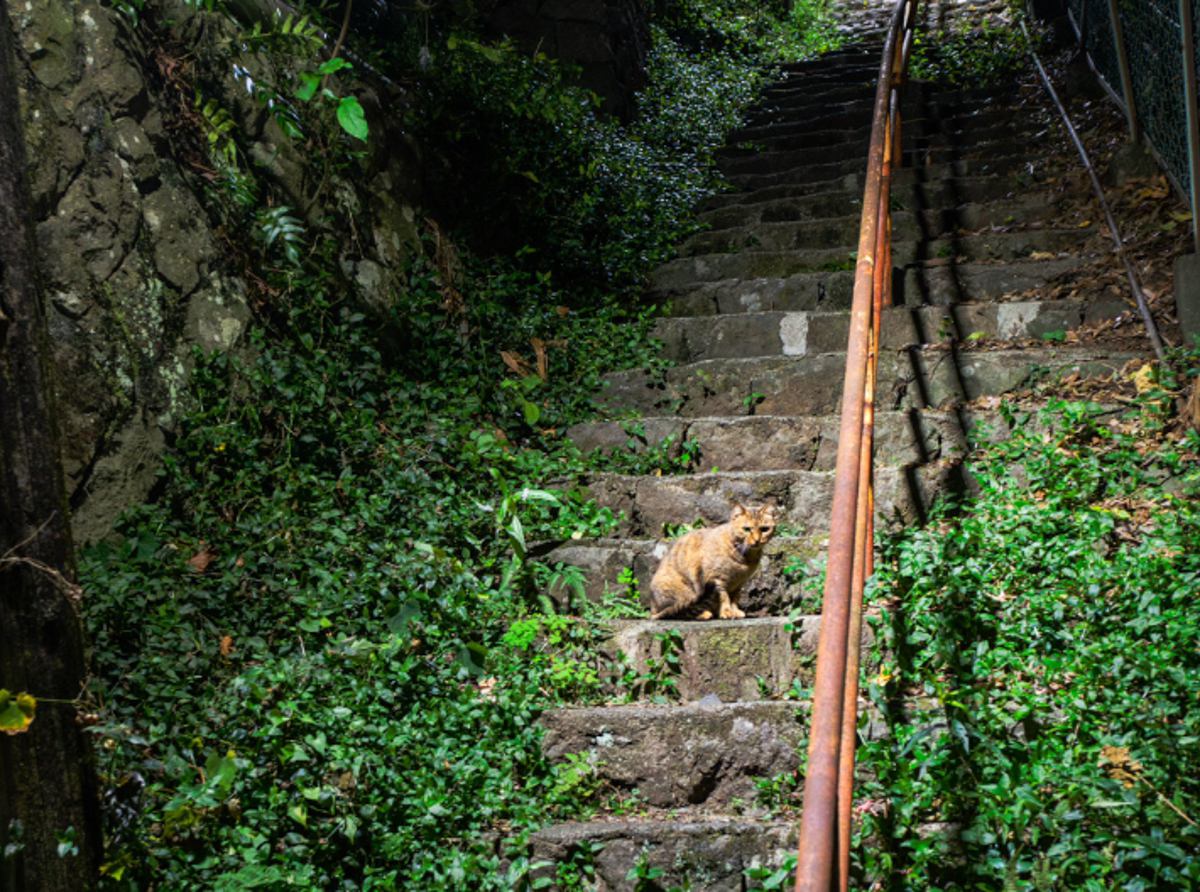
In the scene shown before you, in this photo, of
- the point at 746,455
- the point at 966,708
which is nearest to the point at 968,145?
the point at 746,455

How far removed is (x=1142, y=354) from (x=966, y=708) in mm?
2318

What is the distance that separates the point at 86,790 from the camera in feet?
8.30

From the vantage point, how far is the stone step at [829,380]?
4.45 metres

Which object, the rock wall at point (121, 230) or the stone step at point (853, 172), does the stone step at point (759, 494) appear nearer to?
the rock wall at point (121, 230)

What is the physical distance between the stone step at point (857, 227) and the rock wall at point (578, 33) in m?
1.84

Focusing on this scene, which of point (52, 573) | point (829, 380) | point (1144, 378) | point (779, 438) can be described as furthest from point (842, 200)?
point (52, 573)

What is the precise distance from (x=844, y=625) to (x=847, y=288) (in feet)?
13.3

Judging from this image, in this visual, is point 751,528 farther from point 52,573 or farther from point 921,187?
point 921,187

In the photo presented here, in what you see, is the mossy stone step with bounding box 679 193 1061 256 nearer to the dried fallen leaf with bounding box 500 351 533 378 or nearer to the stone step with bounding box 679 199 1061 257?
the stone step with bounding box 679 199 1061 257

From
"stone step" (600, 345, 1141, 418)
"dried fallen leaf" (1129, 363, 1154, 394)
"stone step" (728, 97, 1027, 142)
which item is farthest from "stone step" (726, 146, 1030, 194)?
"dried fallen leaf" (1129, 363, 1154, 394)

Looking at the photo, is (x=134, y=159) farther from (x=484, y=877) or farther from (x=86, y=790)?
(x=484, y=877)

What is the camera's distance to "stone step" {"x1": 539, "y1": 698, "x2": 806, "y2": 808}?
305 centimetres

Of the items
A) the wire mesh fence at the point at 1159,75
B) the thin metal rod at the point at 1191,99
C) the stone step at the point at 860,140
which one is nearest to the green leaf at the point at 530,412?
the thin metal rod at the point at 1191,99

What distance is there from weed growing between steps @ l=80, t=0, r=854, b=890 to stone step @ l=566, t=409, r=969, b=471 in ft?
0.72
